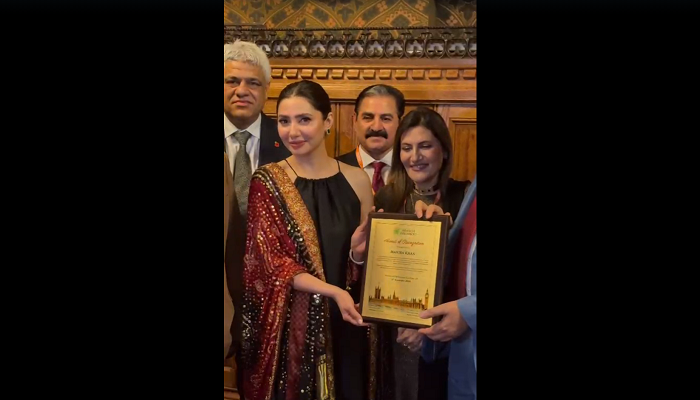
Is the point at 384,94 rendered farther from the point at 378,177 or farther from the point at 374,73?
the point at 378,177

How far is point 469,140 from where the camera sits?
1797mm

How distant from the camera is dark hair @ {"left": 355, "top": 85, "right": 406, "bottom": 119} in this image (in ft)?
6.01

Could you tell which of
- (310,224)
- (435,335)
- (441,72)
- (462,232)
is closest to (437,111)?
(441,72)

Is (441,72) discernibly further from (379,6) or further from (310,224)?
(310,224)

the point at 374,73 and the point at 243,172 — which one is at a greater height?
the point at 374,73

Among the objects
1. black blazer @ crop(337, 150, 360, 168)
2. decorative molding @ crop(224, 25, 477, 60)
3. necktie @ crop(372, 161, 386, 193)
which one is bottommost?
necktie @ crop(372, 161, 386, 193)

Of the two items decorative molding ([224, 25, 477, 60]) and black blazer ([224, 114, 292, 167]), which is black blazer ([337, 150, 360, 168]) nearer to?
black blazer ([224, 114, 292, 167])

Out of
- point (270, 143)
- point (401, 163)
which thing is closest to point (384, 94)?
point (401, 163)

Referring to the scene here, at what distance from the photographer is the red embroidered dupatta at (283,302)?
1882 millimetres

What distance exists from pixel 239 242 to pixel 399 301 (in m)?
0.50

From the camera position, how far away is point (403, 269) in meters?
1.81

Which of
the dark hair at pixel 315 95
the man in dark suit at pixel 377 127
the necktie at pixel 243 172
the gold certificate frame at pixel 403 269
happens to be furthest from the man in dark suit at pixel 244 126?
the gold certificate frame at pixel 403 269

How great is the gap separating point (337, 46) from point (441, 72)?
297mm

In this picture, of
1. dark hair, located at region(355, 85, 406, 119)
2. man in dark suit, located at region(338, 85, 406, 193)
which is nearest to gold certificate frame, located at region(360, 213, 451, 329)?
man in dark suit, located at region(338, 85, 406, 193)
